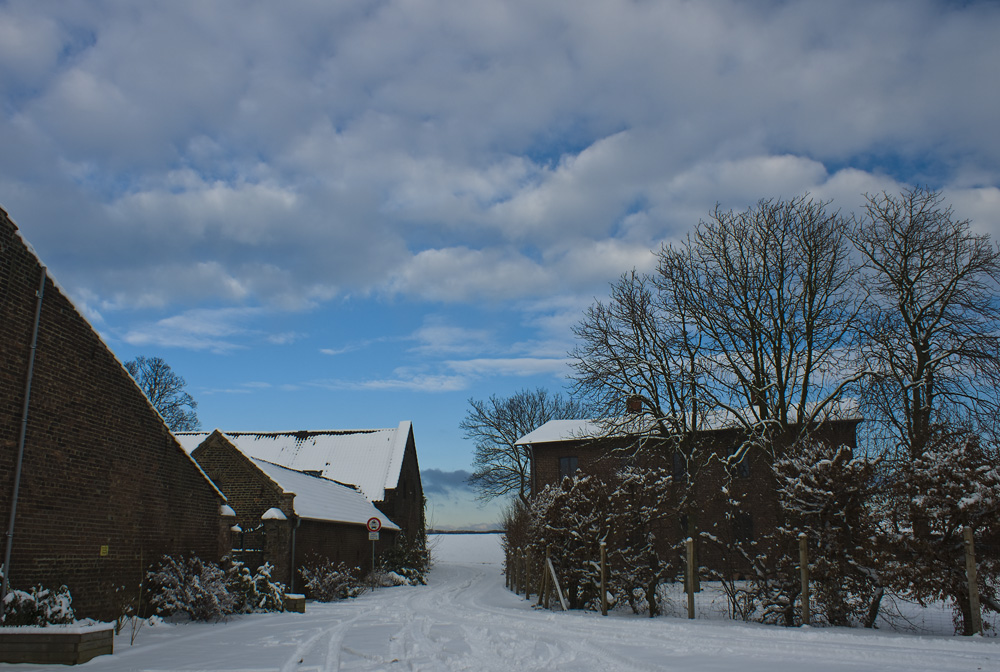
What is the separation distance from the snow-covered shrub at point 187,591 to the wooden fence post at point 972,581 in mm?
13579

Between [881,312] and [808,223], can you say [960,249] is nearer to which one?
[881,312]

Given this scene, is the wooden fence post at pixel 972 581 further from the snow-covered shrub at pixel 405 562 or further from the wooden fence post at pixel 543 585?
the snow-covered shrub at pixel 405 562

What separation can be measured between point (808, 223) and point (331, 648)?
1680 cm

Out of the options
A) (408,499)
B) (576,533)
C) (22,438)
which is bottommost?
(408,499)

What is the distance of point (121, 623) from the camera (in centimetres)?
1198

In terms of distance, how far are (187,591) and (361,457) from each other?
94.6ft

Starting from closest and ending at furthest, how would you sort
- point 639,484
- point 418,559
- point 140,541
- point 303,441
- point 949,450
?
1. point 949,450
2. point 140,541
3. point 639,484
4. point 418,559
5. point 303,441

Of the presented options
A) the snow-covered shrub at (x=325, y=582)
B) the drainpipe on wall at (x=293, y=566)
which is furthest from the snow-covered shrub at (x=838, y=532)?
the drainpipe on wall at (x=293, y=566)

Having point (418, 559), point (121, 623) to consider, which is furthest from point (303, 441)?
point (121, 623)

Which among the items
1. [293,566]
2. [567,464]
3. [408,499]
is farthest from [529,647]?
[408,499]

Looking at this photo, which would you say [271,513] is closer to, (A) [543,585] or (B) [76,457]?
(A) [543,585]

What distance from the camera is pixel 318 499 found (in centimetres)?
2767

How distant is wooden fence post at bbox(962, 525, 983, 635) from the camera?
10453 millimetres

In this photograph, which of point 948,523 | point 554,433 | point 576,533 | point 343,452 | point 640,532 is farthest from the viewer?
point 343,452
